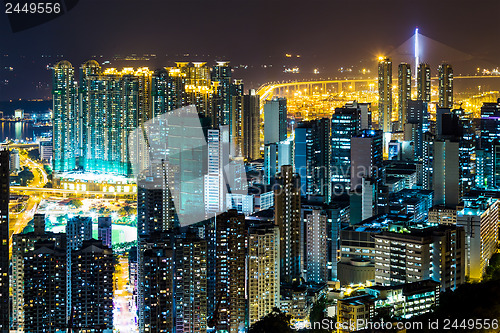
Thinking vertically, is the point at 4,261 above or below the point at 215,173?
below

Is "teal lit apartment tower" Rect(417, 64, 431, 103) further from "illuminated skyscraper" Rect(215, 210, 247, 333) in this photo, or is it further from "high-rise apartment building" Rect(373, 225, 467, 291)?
"illuminated skyscraper" Rect(215, 210, 247, 333)

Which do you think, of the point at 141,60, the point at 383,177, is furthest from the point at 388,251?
the point at 141,60

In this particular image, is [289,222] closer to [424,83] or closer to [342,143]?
[342,143]

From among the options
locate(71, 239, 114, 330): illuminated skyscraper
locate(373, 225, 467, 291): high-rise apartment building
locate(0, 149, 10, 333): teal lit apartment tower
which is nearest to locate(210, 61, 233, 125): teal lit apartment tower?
locate(373, 225, 467, 291): high-rise apartment building

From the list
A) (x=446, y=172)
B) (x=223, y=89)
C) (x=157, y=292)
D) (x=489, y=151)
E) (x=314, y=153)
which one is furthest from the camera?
(x=223, y=89)

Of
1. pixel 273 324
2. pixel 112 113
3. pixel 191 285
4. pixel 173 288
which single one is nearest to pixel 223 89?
pixel 112 113

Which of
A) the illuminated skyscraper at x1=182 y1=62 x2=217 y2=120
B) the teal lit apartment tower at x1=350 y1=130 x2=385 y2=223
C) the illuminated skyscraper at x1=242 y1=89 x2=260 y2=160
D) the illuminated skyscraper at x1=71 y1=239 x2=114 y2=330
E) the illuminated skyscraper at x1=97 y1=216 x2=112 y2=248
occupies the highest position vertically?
the illuminated skyscraper at x1=182 y1=62 x2=217 y2=120

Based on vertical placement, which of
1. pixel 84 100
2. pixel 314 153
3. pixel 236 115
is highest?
pixel 84 100
